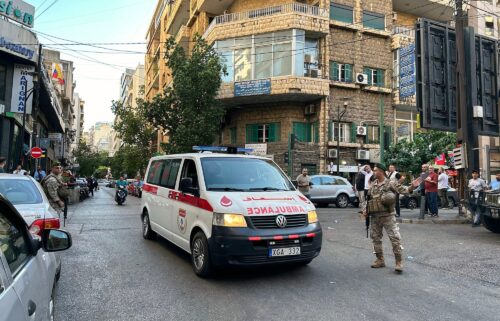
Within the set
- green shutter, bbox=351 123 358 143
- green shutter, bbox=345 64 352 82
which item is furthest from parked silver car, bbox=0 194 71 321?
green shutter, bbox=345 64 352 82

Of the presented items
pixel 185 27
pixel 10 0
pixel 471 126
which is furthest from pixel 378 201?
pixel 185 27

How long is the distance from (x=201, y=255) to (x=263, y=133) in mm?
23505

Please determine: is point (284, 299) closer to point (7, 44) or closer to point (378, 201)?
point (378, 201)

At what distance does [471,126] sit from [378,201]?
9.90m

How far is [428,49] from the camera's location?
14336 mm

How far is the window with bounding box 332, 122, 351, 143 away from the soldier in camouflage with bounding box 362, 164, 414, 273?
2227 cm

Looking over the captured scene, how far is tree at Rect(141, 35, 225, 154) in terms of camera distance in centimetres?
2553

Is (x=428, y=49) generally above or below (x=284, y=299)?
above

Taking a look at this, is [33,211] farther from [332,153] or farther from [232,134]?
[232,134]

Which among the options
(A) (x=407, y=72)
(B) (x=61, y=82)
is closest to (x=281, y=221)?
(A) (x=407, y=72)

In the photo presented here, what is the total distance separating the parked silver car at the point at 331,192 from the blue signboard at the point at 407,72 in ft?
29.3

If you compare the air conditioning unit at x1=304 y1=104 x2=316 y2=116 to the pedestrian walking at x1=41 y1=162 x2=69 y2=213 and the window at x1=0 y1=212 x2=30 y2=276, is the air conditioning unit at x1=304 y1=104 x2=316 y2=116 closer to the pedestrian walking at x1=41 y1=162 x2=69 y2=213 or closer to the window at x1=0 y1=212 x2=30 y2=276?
the pedestrian walking at x1=41 y1=162 x2=69 y2=213

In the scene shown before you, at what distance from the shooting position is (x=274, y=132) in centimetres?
2867

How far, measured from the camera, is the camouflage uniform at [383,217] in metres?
6.40
